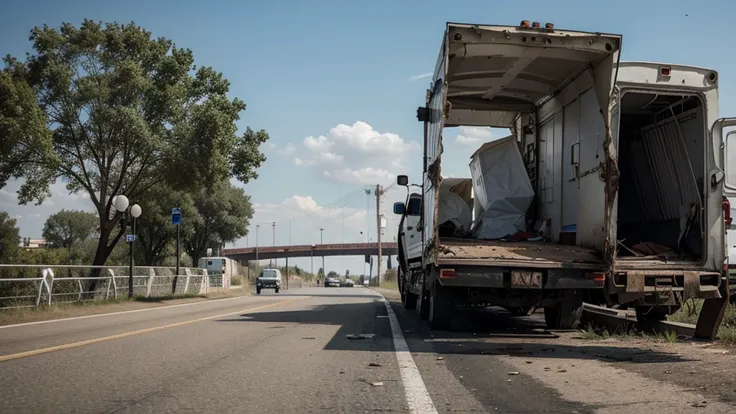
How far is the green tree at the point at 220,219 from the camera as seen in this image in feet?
200

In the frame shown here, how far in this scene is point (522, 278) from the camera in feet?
31.2

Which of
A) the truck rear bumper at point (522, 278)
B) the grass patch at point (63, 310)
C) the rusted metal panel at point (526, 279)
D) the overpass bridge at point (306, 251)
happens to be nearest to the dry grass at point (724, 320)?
the truck rear bumper at point (522, 278)

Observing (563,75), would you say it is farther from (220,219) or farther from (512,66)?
(220,219)

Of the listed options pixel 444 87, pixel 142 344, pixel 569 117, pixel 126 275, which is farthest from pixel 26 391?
pixel 126 275

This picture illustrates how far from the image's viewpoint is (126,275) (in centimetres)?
2448

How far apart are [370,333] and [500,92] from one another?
534 cm

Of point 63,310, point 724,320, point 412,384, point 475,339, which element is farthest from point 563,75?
point 63,310

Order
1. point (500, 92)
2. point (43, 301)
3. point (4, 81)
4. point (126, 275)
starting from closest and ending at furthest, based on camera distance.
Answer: point (500, 92)
point (43, 301)
point (4, 81)
point (126, 275)

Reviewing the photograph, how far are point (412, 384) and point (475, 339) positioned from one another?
416cm

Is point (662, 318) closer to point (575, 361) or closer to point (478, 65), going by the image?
point (575, 361)

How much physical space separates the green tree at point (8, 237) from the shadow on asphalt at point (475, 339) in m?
33.1

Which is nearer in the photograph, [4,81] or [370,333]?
[370,333]

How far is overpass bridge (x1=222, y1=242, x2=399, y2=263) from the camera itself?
102 metres

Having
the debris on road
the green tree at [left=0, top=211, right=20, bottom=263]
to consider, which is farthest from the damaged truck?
the green tree at [left=0, top=211, right=20, bottom=263]
